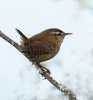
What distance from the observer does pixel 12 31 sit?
628 cm

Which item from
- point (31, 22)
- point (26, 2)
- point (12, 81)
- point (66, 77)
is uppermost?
point (26, 2)

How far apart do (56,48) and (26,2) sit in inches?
123

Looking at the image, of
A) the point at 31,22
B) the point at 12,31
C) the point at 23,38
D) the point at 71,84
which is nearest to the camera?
the point at 23,38

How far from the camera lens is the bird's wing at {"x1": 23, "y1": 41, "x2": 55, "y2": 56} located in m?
3.85

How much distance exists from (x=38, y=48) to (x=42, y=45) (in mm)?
102

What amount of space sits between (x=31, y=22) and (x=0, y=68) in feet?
3.84

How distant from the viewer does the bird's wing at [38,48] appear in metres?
3.85

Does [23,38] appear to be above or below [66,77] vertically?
below

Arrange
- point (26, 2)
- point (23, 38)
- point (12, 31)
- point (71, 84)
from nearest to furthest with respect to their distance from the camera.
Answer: point (23, 38), point (71, 84), point (12, 31), point (26, 2)

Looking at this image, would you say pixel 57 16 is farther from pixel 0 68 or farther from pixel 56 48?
pixel 56 48

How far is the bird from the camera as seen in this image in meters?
3.88

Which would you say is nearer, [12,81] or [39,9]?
[12,81]

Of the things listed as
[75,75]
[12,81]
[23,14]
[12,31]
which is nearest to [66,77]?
[75,75]

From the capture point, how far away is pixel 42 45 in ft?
13.3
